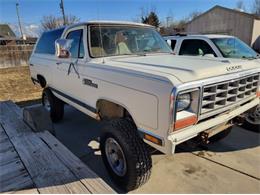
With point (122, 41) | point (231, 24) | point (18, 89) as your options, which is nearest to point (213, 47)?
point (122, 41)

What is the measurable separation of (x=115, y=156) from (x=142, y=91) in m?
1.06

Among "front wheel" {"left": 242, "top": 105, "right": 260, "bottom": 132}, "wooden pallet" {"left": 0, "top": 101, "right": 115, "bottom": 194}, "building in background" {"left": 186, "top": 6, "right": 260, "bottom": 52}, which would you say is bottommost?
"front wheel" {"left": 242, "top": 105, "right": 260, "bottom": 132}

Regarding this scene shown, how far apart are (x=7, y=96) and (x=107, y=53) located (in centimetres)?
630

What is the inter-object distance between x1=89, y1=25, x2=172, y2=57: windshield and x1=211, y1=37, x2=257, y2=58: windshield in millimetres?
2312

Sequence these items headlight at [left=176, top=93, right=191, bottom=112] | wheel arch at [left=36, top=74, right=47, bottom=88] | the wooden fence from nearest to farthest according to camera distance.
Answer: headlight at [left=176, top=93, right=191, bottom=112] → wheel arch at [left=36, top=74, right=47, bottom=88] → the wooden fence

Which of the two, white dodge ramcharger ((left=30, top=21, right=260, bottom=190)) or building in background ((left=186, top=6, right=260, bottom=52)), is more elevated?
building in background ((left=186, top=6, right=260, bottom=52))

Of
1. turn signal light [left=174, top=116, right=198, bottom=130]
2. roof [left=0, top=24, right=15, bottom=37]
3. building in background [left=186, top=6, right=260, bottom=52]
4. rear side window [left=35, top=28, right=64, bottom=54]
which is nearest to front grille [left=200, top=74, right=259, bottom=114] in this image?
turn signal light [left=174, top=116, right=198, bottom=130]

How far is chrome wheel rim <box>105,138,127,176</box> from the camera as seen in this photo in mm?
2665

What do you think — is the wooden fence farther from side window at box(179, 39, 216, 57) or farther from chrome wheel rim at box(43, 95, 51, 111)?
side window at box(179, 39, 216, 57)

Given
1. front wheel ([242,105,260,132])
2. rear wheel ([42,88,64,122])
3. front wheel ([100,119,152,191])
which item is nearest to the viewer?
front wheel ([100,119,152,191])

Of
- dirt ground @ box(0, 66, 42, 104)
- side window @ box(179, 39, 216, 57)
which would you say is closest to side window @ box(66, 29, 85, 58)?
side window @ box(179, 39, 216, 57)

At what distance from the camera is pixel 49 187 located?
2.31m

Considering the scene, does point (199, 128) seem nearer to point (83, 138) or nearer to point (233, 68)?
point (233, 68)

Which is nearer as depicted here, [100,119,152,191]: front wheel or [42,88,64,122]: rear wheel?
[100,119,152,191]: front wheel
